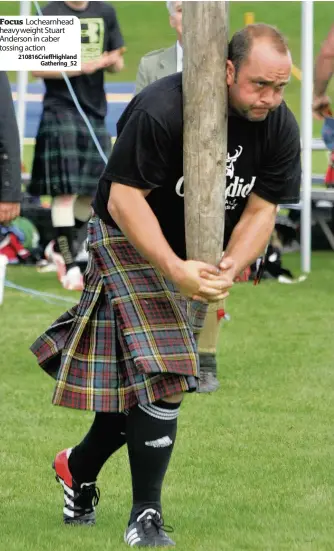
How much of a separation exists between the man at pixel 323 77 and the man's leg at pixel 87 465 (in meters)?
2.44

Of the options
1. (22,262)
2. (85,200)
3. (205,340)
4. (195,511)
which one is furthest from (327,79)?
(22,262)

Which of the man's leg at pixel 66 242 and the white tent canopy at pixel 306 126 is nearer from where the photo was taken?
the man's leg at pixel 66 242

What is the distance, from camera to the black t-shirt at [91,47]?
9188 mm

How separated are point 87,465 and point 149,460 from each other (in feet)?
1.10

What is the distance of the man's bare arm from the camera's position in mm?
4047

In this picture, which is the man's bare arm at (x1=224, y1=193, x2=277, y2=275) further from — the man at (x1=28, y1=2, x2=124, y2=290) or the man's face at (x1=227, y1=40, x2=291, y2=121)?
the man at (x1=28, y1=2, x2=124, y2=290)

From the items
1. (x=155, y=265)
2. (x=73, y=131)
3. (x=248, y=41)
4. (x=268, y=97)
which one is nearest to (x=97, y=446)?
(x=155, y=265)

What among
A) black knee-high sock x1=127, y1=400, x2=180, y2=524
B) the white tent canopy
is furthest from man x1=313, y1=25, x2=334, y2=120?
the white tent canopy


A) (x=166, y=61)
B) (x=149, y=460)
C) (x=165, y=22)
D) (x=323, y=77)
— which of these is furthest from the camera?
(x=165, y=22)

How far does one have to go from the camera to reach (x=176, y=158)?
12.8 ft

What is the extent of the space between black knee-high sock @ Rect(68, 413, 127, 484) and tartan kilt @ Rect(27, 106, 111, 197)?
5.24 meters

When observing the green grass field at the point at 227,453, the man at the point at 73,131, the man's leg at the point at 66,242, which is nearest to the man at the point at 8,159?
the green grass field at the point at 227,453

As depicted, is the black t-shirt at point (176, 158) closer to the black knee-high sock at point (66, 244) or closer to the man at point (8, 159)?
the man at point (8, 159)

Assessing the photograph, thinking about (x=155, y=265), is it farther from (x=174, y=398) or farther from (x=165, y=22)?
(x=165, y=22)
